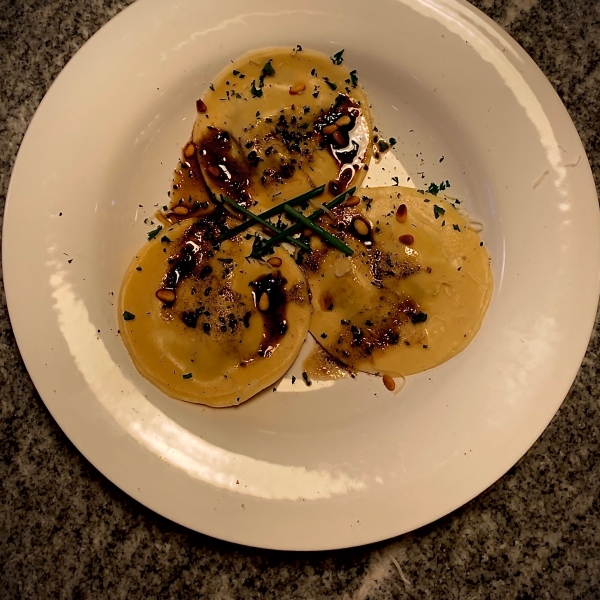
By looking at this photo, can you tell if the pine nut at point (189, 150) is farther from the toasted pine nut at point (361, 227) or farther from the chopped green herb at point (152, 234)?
the toasted pine nut at point (361, 227)

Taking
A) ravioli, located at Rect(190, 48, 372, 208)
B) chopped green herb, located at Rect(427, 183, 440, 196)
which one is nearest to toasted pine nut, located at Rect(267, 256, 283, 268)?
ravioli, located at Rect(190, 48, 372, 208)

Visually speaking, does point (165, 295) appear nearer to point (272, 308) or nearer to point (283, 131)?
point (272, 308)

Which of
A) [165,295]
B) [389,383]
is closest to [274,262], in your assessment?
[165,295]

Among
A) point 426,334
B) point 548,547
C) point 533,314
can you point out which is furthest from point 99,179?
point 548,547

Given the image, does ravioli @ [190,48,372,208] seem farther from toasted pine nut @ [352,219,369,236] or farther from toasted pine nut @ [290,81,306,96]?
toasted pine nut @ [352,219,369,236]

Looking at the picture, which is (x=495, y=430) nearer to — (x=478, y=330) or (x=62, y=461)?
(x=478, y=330)

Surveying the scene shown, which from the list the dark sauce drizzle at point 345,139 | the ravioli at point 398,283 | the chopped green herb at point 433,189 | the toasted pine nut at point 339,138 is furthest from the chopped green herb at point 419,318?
the toasted pine nut at point 339,138
